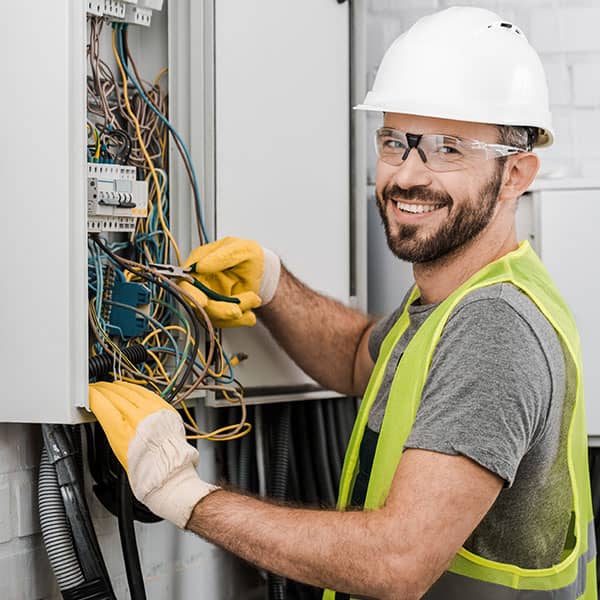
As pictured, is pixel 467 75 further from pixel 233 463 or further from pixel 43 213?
pixel 233 463

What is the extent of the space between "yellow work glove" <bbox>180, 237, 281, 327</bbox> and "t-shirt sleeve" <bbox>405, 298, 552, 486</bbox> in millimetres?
424

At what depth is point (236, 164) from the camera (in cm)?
→ 184

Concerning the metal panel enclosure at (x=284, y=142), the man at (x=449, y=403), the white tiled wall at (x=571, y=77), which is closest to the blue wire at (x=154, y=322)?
the man at (x=449, y=403)

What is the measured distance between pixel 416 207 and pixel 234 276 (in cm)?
37

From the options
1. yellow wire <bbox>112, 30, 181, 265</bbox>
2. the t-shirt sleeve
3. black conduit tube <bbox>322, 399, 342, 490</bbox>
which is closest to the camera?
the t-shirt sleeve

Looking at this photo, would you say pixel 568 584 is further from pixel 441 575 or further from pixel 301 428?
pixel 301 428

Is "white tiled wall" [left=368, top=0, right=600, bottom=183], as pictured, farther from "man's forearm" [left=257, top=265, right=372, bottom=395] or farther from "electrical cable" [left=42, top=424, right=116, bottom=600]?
"electrical cable" [left=42, top=424, right=116, bottom=600]

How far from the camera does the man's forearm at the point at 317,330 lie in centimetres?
198

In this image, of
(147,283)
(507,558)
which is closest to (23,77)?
(147,283)

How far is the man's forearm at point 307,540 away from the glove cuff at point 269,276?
520mm

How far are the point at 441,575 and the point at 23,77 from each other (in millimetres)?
961

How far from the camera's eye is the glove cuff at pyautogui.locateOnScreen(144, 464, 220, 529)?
1.48 meters

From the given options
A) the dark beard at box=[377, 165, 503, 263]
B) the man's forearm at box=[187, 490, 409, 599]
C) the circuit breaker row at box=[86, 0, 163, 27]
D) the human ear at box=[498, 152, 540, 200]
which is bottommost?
the man's forearm at box=[187, 490, 409, 599]

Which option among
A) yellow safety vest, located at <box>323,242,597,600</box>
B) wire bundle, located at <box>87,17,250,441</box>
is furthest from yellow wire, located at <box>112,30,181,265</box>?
yellow safety vest, located at <box>323,242,597,600</box>
